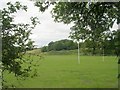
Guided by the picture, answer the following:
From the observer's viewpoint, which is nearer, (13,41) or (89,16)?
(13,41)

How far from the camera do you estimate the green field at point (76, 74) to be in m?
2.71

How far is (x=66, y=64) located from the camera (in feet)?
9.57

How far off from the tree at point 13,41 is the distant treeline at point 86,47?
0.25m

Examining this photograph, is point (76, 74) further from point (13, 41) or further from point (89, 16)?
point (13, 41)

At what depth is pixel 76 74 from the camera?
283cm

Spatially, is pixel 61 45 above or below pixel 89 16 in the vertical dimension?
below

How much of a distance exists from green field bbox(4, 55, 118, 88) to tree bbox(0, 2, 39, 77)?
1.62ft

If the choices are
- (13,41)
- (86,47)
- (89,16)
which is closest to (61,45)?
(86,47)

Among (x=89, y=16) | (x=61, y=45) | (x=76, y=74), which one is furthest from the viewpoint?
(x=76, y=74)

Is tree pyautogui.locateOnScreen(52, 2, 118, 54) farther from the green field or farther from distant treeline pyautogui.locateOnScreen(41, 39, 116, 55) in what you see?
the green field

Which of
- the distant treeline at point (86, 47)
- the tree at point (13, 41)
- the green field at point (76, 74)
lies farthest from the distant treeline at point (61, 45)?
the tree at point (13, 41)

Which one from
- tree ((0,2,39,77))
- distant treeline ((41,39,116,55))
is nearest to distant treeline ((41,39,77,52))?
distant treeline ((41,39,116,55))

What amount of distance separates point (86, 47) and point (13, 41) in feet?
2.01

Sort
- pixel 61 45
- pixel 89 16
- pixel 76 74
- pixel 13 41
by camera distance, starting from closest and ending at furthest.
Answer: pixel 13 41, pixel 89 16, pixel 61 45, pixel 76 74
